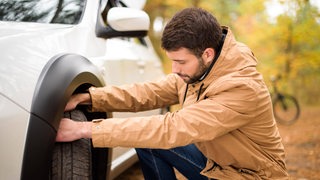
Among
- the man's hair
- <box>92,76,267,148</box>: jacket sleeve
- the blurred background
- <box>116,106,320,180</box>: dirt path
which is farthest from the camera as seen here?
the blurred background

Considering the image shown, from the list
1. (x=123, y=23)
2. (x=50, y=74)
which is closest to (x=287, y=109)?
(x=123, y=23)

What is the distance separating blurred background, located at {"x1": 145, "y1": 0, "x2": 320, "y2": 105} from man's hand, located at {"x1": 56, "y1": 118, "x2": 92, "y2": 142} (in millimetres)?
6867

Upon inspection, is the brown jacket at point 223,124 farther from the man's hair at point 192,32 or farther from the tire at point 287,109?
the tire at point 287,109

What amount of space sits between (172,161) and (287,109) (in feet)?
23.4

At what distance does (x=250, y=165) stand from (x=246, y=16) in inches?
479

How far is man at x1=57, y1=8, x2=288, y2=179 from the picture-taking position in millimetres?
1840

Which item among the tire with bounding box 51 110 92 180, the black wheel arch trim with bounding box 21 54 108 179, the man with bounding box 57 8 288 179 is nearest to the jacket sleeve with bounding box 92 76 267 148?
the man with bounding box 57 8 288 179

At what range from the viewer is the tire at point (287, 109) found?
28.9 feet

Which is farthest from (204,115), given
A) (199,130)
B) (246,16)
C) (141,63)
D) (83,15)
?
(246,16)

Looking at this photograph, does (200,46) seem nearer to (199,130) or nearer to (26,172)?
(199,130)

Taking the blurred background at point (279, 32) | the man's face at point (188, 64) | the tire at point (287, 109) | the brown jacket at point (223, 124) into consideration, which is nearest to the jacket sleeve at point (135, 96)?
the brown jacket at point (223, 124)

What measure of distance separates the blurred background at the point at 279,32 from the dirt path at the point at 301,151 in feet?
7.11

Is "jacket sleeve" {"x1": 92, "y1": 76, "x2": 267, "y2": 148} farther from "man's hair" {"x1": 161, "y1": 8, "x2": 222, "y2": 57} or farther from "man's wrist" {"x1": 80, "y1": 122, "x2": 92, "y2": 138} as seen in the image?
"man's hair" {"x1": 161, "y1": 8, "x2": 222, "y2": 57}

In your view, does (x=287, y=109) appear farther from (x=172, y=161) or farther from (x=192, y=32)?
(x=192, y=32)
